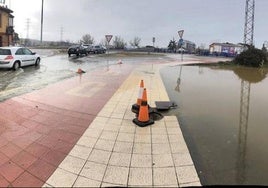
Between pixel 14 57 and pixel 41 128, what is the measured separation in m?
13.1

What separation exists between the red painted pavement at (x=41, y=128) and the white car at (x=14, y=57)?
7.92 meters

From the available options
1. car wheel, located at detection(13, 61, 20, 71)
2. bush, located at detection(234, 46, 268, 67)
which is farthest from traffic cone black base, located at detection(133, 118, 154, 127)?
bush, located at detection(234, 46, 268, 67)

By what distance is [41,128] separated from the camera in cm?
618

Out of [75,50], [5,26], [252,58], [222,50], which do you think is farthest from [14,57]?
[222,50]

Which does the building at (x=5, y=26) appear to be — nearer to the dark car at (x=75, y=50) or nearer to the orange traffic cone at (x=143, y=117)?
the dark car at (x=75, y=50)

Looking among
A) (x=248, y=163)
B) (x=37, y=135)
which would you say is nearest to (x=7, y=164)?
(x=37, y=135)

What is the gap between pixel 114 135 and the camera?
5930 millimetres

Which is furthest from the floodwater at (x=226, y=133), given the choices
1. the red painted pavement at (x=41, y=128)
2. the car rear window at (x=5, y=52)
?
the car rear window at (x=5, y=52)

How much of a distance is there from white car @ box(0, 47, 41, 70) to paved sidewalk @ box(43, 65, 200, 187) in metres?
12.3

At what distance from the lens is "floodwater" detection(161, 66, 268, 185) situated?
14.7 feet

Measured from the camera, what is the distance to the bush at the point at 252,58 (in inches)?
1077

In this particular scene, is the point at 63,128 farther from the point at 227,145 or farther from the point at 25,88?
the point at 25,88

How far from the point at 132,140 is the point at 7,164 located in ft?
7.69

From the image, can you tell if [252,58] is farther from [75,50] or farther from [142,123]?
[142,123]
